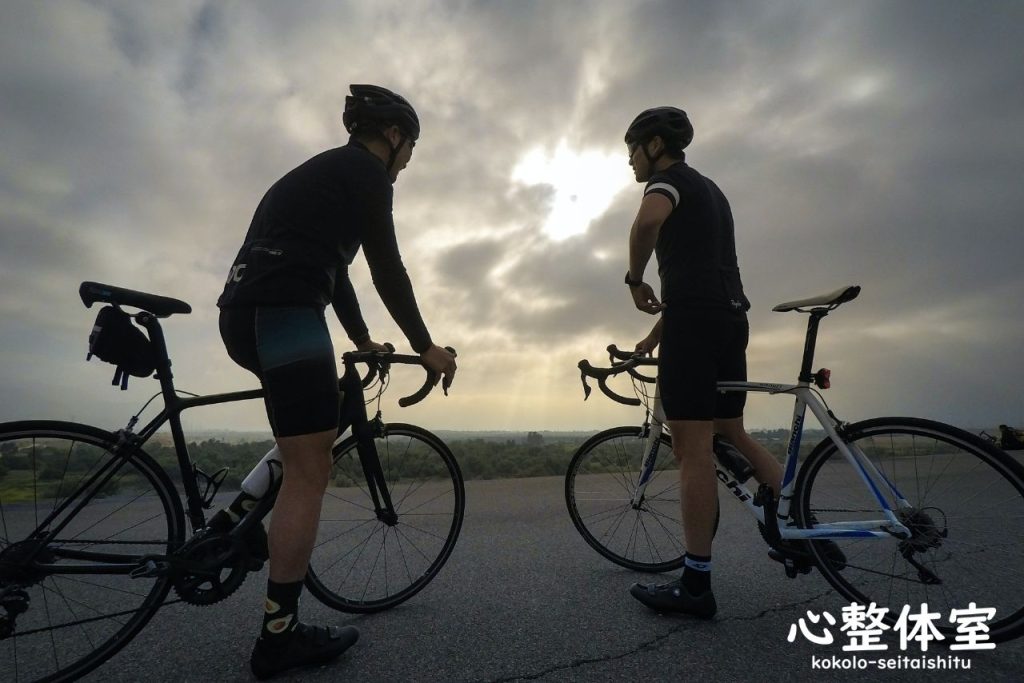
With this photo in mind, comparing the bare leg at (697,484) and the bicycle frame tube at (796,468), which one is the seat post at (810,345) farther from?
the bare leg at (697,484)

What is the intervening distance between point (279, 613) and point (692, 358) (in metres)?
2.21

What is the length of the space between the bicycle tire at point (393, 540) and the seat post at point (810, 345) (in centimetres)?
197

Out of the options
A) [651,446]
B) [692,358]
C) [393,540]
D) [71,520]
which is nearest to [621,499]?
[651,446]

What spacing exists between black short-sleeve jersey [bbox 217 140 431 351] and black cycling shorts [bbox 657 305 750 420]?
50.6 inches

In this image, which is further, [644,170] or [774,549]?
[644,170]

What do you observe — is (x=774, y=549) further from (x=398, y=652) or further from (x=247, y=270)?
(x=247, y=270)

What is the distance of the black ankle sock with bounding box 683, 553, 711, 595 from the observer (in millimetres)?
2475

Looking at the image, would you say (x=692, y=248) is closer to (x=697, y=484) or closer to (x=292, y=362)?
(x=697, y=484)

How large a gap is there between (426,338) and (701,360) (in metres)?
1.42

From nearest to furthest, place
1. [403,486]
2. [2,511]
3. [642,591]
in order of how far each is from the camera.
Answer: [2,511], [642,591], [403,486]

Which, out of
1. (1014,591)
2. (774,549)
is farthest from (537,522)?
(1014,591)

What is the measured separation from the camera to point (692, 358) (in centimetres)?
261

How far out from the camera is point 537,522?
4.37m

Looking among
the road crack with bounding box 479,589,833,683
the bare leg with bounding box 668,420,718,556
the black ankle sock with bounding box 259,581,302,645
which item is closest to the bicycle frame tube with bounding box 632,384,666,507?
the bare leg with bounding box 668,420,718,556
